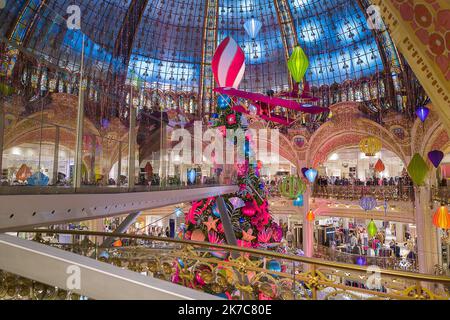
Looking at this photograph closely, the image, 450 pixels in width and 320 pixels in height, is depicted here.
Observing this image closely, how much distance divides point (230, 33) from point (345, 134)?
8.75m

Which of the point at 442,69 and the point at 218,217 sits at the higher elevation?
the point at 442,69

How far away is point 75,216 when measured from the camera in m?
3.36

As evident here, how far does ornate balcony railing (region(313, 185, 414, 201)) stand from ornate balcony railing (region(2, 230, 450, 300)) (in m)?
13.9

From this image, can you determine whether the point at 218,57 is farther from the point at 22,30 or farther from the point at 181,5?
the point at 181,5

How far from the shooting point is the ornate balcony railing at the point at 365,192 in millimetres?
15698

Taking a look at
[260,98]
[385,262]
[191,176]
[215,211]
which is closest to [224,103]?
[260,98]

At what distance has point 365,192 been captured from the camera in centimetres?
1727

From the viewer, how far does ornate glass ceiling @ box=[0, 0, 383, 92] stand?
1758cm

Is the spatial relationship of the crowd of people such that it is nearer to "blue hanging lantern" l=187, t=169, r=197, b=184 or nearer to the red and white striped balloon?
"blue hanging lantern" l=187, t=169, r=197, b=184

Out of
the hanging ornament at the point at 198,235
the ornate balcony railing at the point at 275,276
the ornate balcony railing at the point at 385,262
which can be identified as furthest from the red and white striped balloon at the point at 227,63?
the ornate balcony railing at the point at 385,262

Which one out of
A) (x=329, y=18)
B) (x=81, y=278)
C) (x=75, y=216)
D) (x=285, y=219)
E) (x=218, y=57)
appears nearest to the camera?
(x=81, y=278)

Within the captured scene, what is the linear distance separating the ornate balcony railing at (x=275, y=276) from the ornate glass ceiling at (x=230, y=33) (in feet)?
51.5
